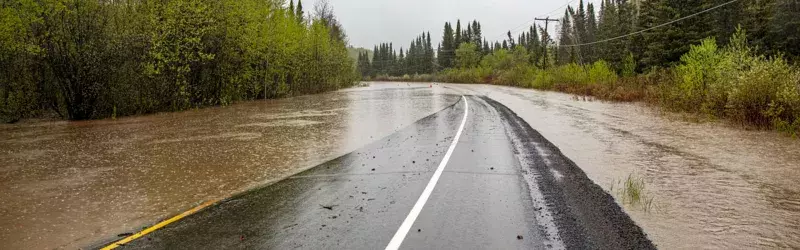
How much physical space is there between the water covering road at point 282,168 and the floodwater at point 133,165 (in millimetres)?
26

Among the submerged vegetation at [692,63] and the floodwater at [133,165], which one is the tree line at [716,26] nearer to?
the submerged vegetation at [692,63]

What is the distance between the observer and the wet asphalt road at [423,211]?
187 inches

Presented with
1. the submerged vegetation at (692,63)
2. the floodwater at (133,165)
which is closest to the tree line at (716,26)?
the submerged vegetation at (692,63)

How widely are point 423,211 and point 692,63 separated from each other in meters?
18.3

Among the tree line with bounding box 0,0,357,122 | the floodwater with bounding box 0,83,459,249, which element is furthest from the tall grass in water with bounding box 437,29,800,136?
the tree line with bounding box 0,0,357,122

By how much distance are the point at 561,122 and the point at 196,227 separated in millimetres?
13567

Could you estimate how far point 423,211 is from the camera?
5.78 m

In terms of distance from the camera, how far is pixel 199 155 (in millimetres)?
10672

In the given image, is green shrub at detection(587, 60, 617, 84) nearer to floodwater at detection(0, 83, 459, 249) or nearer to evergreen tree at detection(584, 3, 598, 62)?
floodwater at detection(0, 83, 459, 249)

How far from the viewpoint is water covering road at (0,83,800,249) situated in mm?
5387

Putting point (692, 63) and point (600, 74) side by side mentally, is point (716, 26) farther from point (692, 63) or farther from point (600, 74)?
point (692, 63)

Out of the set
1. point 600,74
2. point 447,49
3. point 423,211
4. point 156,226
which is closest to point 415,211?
point 423,211

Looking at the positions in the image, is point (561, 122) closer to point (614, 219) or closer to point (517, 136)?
point (517, 136)

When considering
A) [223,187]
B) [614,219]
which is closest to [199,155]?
[223,187]
